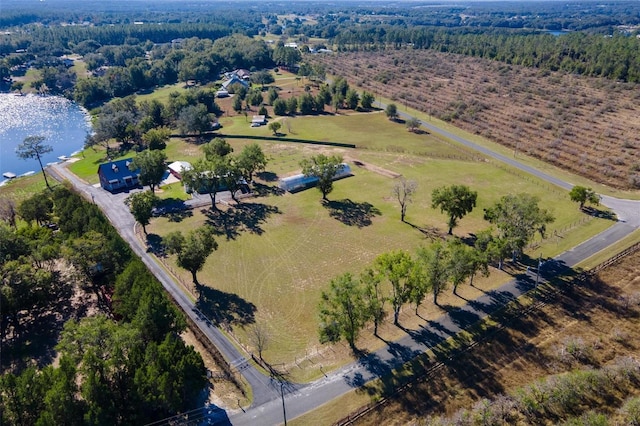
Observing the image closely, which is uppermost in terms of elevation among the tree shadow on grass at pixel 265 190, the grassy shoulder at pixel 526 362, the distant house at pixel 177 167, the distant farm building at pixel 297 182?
the grassy shoulder at pixel 526 362

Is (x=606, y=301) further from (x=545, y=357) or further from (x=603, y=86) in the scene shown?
(x=603, y=86)

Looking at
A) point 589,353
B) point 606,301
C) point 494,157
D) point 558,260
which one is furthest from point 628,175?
point 589,353

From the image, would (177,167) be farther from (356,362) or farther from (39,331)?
(356,362)

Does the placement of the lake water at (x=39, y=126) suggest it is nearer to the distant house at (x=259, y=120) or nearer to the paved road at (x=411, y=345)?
the distant house at (x=259, y=120)

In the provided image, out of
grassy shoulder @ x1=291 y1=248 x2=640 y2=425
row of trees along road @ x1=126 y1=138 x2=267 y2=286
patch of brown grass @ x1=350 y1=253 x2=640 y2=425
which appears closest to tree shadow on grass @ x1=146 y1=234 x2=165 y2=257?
row of trees along road @ x1=126 y1=138 x2=267 y2=286

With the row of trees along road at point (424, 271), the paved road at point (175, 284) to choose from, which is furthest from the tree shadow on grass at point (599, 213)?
the paved road at point (175, 284)

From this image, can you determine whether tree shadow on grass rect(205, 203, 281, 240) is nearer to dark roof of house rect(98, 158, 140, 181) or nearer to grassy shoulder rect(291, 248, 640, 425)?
dark roof of house rect(98, 158, 140, 181)

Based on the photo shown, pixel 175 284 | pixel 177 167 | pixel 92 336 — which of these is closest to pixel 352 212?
pixel 175 284
